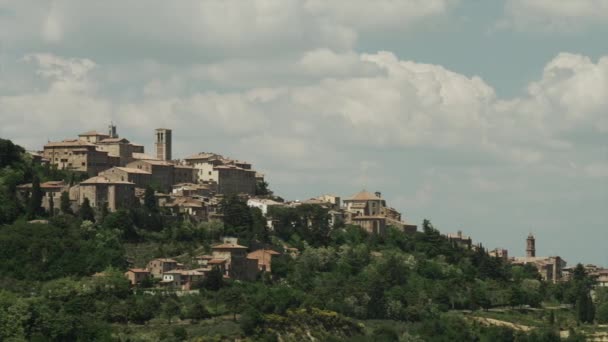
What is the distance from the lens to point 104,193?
339ft

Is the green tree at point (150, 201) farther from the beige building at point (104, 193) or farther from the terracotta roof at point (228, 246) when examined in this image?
the terracotta roof at point (228, 246)

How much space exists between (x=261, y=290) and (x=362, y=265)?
50.9 feet

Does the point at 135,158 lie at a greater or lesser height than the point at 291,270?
greater

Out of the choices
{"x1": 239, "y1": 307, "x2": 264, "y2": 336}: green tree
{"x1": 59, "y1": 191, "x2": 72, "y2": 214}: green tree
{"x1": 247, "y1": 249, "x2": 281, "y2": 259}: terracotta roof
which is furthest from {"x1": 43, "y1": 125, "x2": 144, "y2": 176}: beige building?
{"x1": 239, "y1": 307, "x2": 264, "y2": 336}: green tree

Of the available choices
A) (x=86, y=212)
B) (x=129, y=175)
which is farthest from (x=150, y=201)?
(x=86, y=212)

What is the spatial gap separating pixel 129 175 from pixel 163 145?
17.8m

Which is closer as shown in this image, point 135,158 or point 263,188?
point 135,158

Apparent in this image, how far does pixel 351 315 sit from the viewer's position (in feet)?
320

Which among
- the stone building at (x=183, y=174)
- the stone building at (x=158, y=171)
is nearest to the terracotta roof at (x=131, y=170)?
the stone building at (x=158, y=171)

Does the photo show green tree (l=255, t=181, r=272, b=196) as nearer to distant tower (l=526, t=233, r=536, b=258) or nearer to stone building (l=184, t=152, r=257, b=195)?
stone building (l=184, t=152, r=257, b=195)

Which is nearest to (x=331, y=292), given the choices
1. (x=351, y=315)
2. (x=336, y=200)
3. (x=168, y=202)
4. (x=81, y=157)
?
(x=351, y=315)

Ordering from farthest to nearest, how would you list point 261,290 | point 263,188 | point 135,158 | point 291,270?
point 263,188 < point 135,158 < point 291,270 < point 261,290

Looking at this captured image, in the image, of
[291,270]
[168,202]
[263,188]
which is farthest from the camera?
[263,188]

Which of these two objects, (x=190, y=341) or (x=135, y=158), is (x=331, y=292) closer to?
(x=190, y=341)
